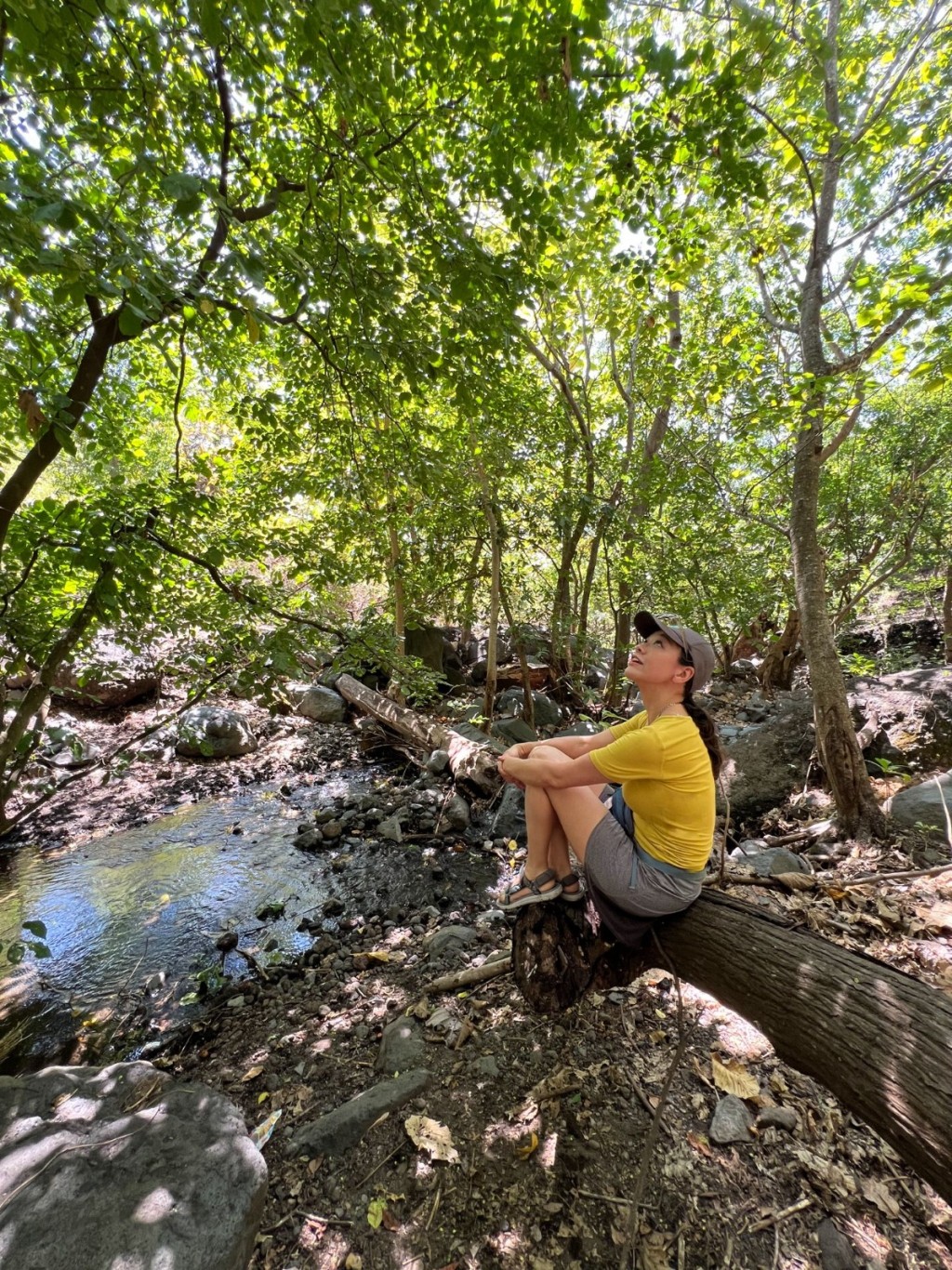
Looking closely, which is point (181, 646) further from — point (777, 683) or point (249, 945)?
point (777, 683)

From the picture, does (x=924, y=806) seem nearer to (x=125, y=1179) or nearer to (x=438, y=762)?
(x=438, y=762)

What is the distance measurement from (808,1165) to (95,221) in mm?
4144

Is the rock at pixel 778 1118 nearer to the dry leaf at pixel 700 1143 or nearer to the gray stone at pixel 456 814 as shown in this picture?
the dry leaf at pixel 700 1143

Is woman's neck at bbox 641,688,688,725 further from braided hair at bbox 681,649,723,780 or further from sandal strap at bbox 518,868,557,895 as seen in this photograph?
sandal strap at bbox 518,868,557,895

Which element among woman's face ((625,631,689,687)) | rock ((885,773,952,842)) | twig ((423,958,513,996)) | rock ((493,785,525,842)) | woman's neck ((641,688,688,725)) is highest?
woman's face ((625,631,689,687))

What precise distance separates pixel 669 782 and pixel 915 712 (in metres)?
6.30

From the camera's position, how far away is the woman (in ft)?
7.62

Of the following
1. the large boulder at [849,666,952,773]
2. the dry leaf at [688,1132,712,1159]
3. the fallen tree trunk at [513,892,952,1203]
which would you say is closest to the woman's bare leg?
the fallen tree trunk at [513,892,952,1203]

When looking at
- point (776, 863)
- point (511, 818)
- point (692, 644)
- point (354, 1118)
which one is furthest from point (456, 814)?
point (692, 644)

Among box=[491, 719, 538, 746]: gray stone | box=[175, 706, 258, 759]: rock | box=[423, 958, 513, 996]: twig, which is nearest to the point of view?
box=[423, 958, 513, 996]: twig

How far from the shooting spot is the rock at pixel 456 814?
621cm

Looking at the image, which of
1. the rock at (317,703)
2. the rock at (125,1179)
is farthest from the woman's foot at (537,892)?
the rock at (317,703)

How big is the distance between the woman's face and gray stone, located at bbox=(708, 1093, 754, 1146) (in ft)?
6.31

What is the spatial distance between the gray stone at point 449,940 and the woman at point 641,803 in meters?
1.44
